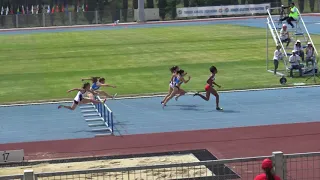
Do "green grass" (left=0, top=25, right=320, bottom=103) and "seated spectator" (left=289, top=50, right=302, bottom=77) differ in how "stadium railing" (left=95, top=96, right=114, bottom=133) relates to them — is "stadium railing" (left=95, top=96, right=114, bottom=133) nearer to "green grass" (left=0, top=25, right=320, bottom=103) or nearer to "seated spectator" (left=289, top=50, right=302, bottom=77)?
"green grass" (left=0, top=25, right=320, bottom=103)

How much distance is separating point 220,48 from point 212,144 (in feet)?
87.2

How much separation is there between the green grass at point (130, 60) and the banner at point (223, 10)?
21.9 m

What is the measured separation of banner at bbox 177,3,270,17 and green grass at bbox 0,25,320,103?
860 inches

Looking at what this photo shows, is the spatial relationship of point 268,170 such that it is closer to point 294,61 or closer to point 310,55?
point 294,61

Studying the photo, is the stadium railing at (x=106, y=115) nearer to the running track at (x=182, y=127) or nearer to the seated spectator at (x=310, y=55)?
the running track at (x=182, y=127)

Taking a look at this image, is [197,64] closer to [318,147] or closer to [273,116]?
[273,116]

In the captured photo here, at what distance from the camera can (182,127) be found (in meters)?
22.1

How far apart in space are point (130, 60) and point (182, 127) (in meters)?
18.9

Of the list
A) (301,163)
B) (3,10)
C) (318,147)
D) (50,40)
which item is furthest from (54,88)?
(3,10)

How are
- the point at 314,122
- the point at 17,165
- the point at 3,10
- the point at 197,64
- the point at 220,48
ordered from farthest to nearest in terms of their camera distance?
the point at 3,10
the point at 220,48
the point at 197,64
the point at 314,122
the point at 17,165

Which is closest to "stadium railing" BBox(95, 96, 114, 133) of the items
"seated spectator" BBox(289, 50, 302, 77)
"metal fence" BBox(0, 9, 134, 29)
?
"seated spectator" BBox(289, 50, 302, 77)

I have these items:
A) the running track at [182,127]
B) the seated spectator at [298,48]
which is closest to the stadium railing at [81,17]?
the seated spectator at [298,48]

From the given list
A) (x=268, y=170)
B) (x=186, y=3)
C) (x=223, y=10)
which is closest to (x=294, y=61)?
(x=268, y=170)

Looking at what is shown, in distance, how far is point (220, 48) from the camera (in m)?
45.5
